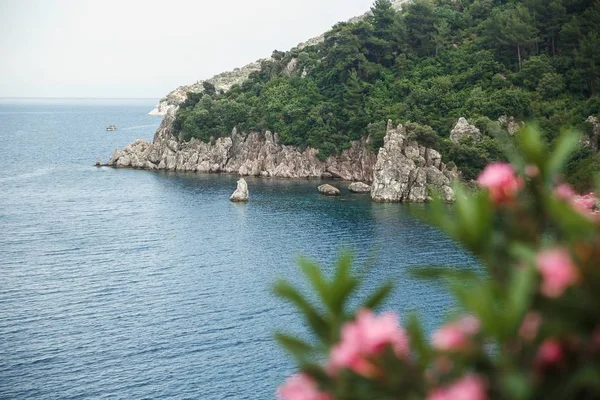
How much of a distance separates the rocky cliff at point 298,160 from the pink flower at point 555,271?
9384cm

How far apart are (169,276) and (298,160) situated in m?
67.8

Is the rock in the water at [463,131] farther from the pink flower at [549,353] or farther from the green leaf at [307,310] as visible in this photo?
the pink flower at [549,353]

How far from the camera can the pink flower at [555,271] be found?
3.71 metres

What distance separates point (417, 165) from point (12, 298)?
66992 millimetres

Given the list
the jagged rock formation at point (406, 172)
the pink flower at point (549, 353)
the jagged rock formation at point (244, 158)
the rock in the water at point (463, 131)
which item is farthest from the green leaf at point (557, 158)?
the jagged rock formation at point (244, 158)

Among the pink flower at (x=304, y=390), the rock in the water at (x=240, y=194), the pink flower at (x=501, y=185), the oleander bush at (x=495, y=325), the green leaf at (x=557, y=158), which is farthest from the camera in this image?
the rock in the water at (x=240, y=194)

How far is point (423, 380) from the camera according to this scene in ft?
13.3

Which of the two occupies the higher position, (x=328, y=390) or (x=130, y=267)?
(x=328, y=390)

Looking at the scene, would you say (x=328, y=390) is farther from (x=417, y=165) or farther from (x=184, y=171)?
(x=184, y=171)

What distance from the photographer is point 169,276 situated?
6581 cm

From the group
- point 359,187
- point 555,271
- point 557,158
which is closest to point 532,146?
point 557,158

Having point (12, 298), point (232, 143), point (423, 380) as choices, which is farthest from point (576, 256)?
point (232, 143)

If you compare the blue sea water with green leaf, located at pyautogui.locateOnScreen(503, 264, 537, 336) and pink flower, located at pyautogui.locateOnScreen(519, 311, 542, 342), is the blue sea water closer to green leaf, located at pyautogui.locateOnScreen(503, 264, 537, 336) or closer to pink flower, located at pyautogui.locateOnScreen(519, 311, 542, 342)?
pink flower, located at pyautogui.locateOnScreen(519, 311, 542, 342)

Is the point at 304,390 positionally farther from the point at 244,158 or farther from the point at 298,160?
the point at 244,158
